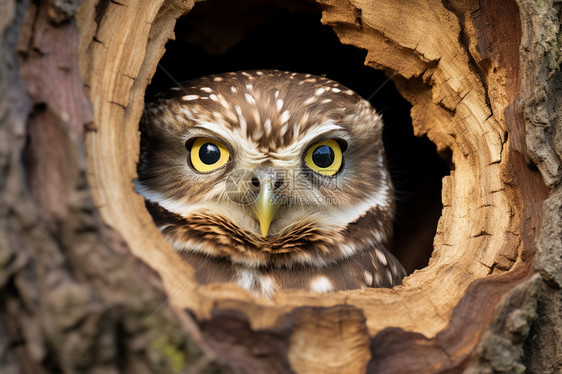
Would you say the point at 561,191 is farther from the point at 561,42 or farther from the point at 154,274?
the point at 154,274

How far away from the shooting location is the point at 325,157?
2.68 meters

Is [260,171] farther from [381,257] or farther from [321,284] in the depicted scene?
[381,257]

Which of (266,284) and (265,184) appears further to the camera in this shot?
(266,284)

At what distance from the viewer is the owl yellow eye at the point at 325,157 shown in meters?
2.64

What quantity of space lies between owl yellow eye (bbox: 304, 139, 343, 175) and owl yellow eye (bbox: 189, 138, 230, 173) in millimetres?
429

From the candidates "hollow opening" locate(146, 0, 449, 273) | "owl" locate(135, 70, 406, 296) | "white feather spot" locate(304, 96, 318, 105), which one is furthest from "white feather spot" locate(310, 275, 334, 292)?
"hollow opening" locate(146, 0, 449, 273)

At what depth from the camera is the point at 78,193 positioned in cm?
153

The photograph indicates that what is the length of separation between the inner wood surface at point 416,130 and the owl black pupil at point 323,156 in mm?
584

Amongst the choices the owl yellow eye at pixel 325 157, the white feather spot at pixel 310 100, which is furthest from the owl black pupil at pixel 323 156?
the white feather spot at pixel 310 100

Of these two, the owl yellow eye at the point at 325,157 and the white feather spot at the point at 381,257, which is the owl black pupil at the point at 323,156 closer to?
the owl yellow eye at the point at 325,157

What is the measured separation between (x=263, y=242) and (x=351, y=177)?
67 cm

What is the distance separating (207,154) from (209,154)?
0.5 inches

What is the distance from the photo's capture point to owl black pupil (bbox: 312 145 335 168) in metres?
2.65

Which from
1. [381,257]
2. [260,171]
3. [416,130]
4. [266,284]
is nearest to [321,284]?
[266,284]
